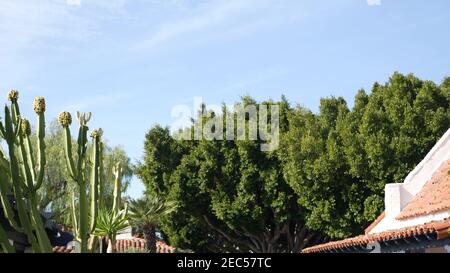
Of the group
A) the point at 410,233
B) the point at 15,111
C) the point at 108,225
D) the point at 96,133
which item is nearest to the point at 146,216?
the point at 410,233

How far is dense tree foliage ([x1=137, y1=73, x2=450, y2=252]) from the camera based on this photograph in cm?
3762

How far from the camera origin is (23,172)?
411 inches

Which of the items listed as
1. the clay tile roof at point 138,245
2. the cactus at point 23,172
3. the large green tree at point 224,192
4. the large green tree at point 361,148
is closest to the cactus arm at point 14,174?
the cactus at point 23,172

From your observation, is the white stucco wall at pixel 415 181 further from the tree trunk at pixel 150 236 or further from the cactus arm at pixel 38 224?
the cactus arm at pixel 38 224

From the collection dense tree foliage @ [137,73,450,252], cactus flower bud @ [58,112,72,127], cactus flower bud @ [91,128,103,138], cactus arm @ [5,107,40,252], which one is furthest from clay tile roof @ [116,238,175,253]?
cactus arm @ [5,107,40,252]

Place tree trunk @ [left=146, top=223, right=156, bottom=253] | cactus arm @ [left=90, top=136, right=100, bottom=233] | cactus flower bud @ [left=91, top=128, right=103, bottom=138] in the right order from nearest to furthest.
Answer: cactus arm @ [left=90, top=136, right=100, bottom=233] → cactus flower bud @ [left=91, top=128, right=103, bottom=138] → tree trunk @ [left=146, top=223, right=156, bottom=253]

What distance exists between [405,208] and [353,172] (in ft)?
38.6

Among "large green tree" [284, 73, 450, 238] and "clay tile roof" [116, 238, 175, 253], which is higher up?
"large green tree" [284, 73, 450, 238]

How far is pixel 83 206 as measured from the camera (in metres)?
10.6

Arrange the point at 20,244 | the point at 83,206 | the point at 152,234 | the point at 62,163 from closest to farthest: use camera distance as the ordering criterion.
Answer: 1. the point at 83,206
2. the point at 20,244
3. the point at 152,234
4. the point at 62,163

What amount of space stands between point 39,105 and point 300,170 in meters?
30.7

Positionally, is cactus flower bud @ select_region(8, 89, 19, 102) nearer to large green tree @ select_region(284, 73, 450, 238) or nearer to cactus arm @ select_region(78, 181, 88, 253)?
cactus arm @ select_region(78, 181, 88, 253)
